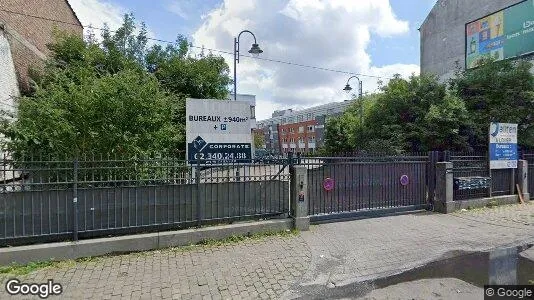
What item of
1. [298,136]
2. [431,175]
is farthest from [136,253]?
[298,136]

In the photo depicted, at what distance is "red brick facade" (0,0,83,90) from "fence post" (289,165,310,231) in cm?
1048

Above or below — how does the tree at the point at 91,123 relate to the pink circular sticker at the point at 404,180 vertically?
above

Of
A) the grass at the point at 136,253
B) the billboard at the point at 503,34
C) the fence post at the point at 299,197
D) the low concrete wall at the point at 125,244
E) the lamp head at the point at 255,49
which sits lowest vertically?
the grass at the point at 136,253

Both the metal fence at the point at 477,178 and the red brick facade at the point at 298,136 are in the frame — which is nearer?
the metal fence at the point at 477,178

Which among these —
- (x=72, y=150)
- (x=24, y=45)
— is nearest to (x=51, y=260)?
(x=72, y=150)

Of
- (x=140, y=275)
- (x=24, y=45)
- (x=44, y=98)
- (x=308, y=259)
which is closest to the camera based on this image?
(x=140, y=275)

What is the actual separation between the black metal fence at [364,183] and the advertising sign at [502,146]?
262cm

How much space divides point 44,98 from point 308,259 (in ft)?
22.8

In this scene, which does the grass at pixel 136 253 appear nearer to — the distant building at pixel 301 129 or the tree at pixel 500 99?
the tree at pixel 500 99

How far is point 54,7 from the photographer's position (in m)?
15.4

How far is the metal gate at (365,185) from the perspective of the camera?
7.70 meters

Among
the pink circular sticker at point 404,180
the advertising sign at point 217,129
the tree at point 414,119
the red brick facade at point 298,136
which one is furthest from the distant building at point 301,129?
the advertising sign at point 217,129

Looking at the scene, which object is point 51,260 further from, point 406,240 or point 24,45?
point 24,45


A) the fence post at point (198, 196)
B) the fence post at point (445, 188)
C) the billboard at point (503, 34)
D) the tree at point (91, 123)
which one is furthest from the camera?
the billboard at point (503, 34)
